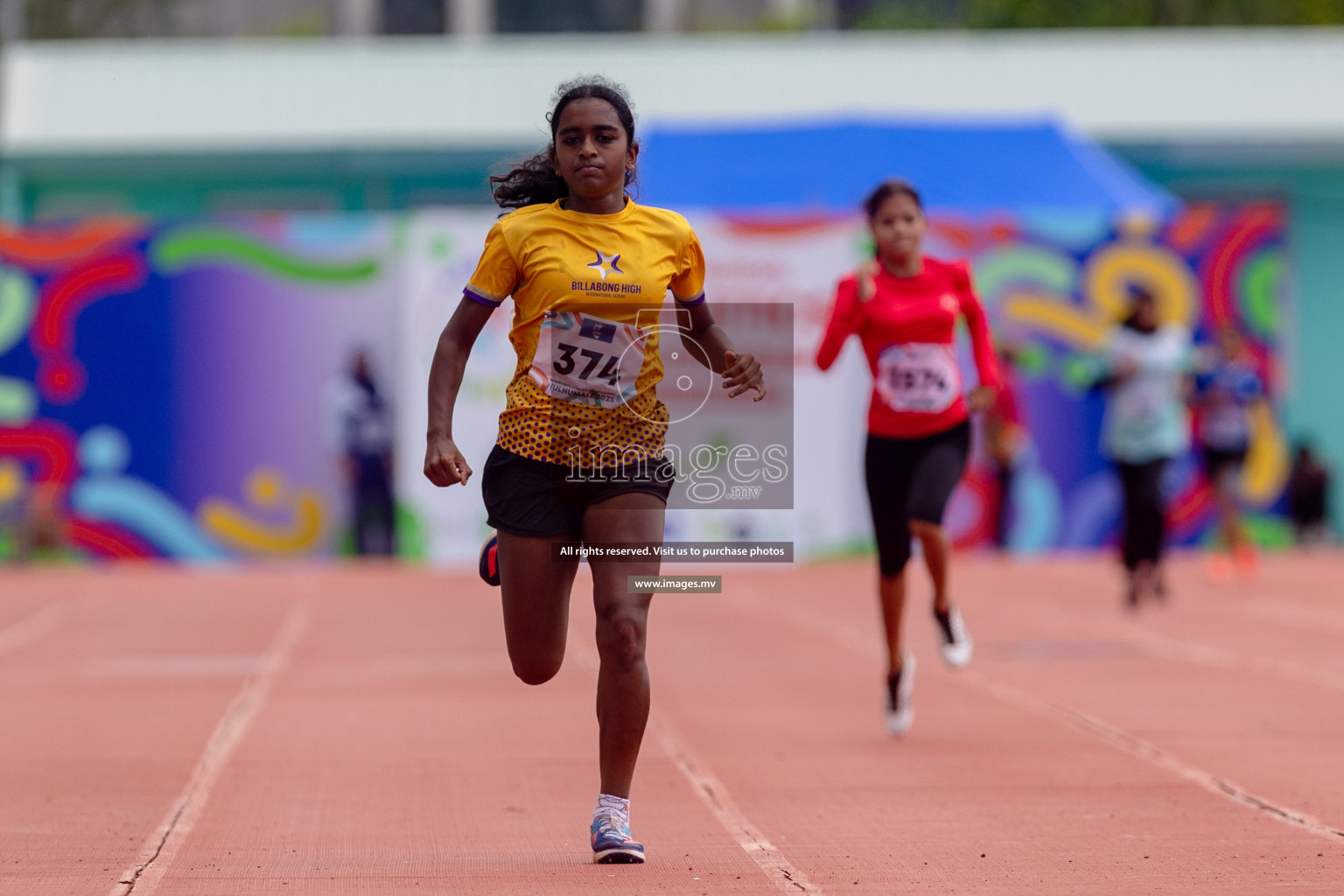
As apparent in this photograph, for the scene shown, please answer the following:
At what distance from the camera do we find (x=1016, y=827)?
6273mm

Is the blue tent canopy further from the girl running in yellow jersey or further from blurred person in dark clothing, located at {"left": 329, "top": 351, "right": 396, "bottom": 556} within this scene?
the girl running in yellow jersey

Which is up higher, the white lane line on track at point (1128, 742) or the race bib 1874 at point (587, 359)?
the race bib 1874 at point (587, 359)

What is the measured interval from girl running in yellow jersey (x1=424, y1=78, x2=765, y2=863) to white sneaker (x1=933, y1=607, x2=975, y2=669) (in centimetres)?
313

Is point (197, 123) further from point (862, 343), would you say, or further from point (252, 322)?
point (862, 343)

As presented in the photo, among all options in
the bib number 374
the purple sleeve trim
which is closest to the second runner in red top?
the bib number 374

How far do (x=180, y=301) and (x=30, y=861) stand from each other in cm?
1418

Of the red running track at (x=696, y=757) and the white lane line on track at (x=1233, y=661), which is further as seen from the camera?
the white lane line on track at (x=1233, y=661)

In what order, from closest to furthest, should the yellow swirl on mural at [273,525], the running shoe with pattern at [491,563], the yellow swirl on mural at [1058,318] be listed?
the running shoe with pattern at [491,563] → the yellow swirl on mural at [273,525] → the yellow swirl on mural at [1058,318]

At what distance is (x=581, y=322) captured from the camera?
544 cm

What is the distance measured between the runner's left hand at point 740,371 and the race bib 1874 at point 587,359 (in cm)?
25

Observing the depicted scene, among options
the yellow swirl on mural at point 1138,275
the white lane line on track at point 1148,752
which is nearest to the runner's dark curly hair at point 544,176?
the white lane line on track at point 1148,752

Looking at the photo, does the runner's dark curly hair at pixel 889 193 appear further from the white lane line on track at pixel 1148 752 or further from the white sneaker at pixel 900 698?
the white lane line on track at pixel 1148 752

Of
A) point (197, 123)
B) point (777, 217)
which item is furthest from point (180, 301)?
point (197, 123)

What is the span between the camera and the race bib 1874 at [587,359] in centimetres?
544
